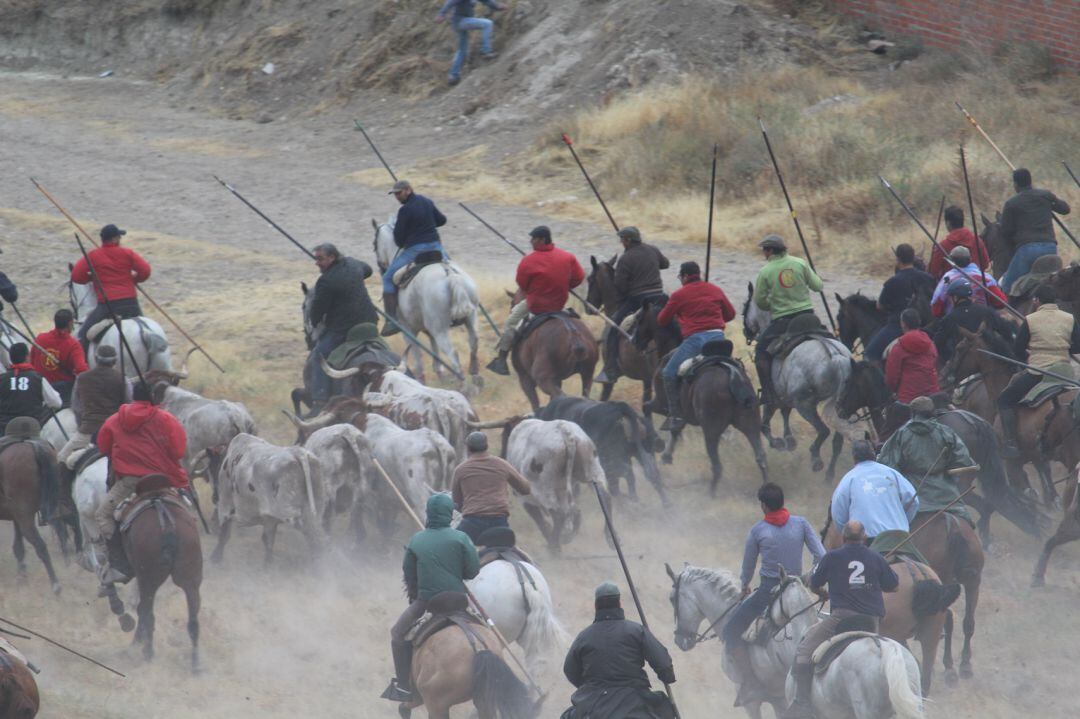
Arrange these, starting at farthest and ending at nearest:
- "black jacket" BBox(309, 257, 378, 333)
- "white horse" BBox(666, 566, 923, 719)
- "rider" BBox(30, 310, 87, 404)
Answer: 1. "black jacket" BBox(309, 257, 378, 333)
2. "rider" BBox(30, 310, 87, 404)
3. "white horse" BBox(666, 566, 923, 719)

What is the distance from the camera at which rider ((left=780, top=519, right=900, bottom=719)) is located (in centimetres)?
1038

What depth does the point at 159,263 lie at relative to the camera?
23.7m

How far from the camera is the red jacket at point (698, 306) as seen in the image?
1572cm

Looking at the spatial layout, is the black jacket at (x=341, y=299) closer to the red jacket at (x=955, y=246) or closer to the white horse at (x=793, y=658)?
the white horse at (x=793, y=658)

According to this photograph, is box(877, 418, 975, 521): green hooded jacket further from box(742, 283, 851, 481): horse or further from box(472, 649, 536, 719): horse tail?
box(472, 649, 536, 719): horse tail

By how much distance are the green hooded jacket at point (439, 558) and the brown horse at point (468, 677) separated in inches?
13.4

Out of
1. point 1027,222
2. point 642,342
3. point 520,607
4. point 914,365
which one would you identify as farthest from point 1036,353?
point 520,607

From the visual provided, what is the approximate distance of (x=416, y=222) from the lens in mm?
17781

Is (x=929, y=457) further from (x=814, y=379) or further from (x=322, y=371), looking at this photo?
(x=322, y=371)

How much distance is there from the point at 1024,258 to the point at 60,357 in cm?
1066

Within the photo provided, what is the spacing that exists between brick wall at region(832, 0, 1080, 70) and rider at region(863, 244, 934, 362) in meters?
13.3

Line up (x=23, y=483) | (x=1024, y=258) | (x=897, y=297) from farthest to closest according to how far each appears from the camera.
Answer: (x=1024, y=258) → (x=897, y=297) → (x=23, y=483)

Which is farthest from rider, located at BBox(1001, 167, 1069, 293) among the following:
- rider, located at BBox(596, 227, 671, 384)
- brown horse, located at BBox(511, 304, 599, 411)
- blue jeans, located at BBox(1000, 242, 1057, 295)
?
brown horse, located at BBox(511, 304, 599, 411)

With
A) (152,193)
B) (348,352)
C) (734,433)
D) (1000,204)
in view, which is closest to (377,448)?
(348,352)
